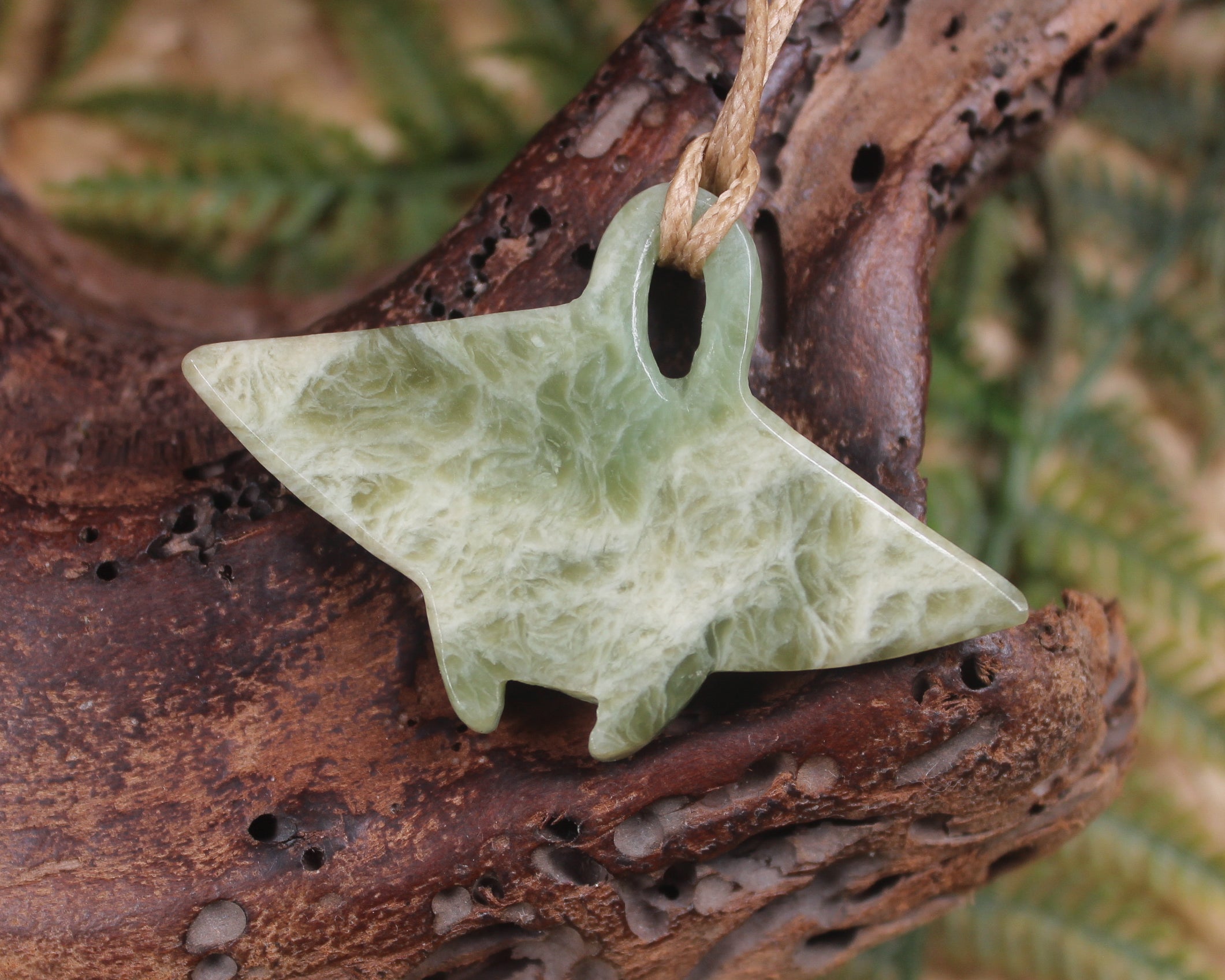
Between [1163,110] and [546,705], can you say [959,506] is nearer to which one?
[1163,110]

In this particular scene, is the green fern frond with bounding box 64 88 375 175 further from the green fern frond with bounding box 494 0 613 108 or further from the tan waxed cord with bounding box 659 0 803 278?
the tan waxed cord with bounding box 659 0 803 278

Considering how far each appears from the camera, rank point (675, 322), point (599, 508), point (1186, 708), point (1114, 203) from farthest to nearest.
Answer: point (1114, 203) → point (1186, 708) → point (675, 322) → point (599, 508)

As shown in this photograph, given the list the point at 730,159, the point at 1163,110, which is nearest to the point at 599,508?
the point at 730,159

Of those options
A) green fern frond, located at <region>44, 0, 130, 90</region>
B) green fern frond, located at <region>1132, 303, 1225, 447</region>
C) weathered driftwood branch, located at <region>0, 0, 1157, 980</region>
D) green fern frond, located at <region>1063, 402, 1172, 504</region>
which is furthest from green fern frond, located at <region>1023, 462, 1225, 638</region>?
green fern frond, located at <region>44, 0, 130, 90</region>

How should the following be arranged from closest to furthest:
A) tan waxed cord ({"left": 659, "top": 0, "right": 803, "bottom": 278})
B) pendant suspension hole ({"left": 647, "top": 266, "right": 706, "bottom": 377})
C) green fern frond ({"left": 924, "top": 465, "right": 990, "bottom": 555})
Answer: tan waxed cord ({"left": 659, "top": 0, "right": 803, "bottom": 278}), pendant suspension hole ({"left": 647, "top": 266, "right": 706, "bottom": 377}), green fern frond ({"left": 924, "top": 465, "right": 990, "bottom": 555})

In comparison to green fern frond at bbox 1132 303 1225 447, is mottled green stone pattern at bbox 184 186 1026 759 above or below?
below

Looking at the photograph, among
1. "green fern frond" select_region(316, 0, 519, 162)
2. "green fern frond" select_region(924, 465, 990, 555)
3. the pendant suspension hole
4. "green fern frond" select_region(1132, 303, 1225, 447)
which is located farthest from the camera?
"green fern frond" select_region(1132, 303, 1225, 447)
